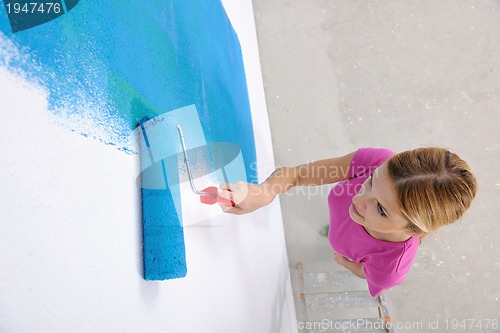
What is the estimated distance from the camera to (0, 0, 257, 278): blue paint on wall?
372 mm

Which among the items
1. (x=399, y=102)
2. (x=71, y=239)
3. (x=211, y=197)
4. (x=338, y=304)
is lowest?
(x=338, y=304)

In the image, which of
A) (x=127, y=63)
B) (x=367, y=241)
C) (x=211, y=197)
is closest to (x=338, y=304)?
(x=367, y=241)

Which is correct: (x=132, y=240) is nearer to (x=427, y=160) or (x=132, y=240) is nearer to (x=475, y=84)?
(x=427, y=160)

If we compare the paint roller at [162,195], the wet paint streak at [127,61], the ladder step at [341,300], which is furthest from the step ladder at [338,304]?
the paint roller at [162,195]

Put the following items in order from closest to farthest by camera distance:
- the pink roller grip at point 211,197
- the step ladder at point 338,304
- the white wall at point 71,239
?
1. the white wall at point 71,239
2. the pink roller grip at point 211,197
3. the step ladder at point 338,304

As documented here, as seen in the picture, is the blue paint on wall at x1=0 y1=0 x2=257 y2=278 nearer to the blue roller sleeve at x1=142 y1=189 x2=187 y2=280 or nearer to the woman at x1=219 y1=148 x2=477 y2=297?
the blue roller sleeve at x1=142 y1=189 x2=187 y2=280

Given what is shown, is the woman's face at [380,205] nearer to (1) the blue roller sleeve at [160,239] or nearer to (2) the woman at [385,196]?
(2) the woman at [385,196]

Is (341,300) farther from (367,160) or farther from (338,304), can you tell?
(367,160)

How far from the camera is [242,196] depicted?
2.79 ft

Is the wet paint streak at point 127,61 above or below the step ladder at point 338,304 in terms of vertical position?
above

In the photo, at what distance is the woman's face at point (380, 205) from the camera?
804 mm

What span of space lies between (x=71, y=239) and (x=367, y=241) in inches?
34.1

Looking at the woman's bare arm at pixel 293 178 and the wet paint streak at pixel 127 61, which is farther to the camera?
the woman's bare arm at pixel 293 178

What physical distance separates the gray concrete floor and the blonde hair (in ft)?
3.80
